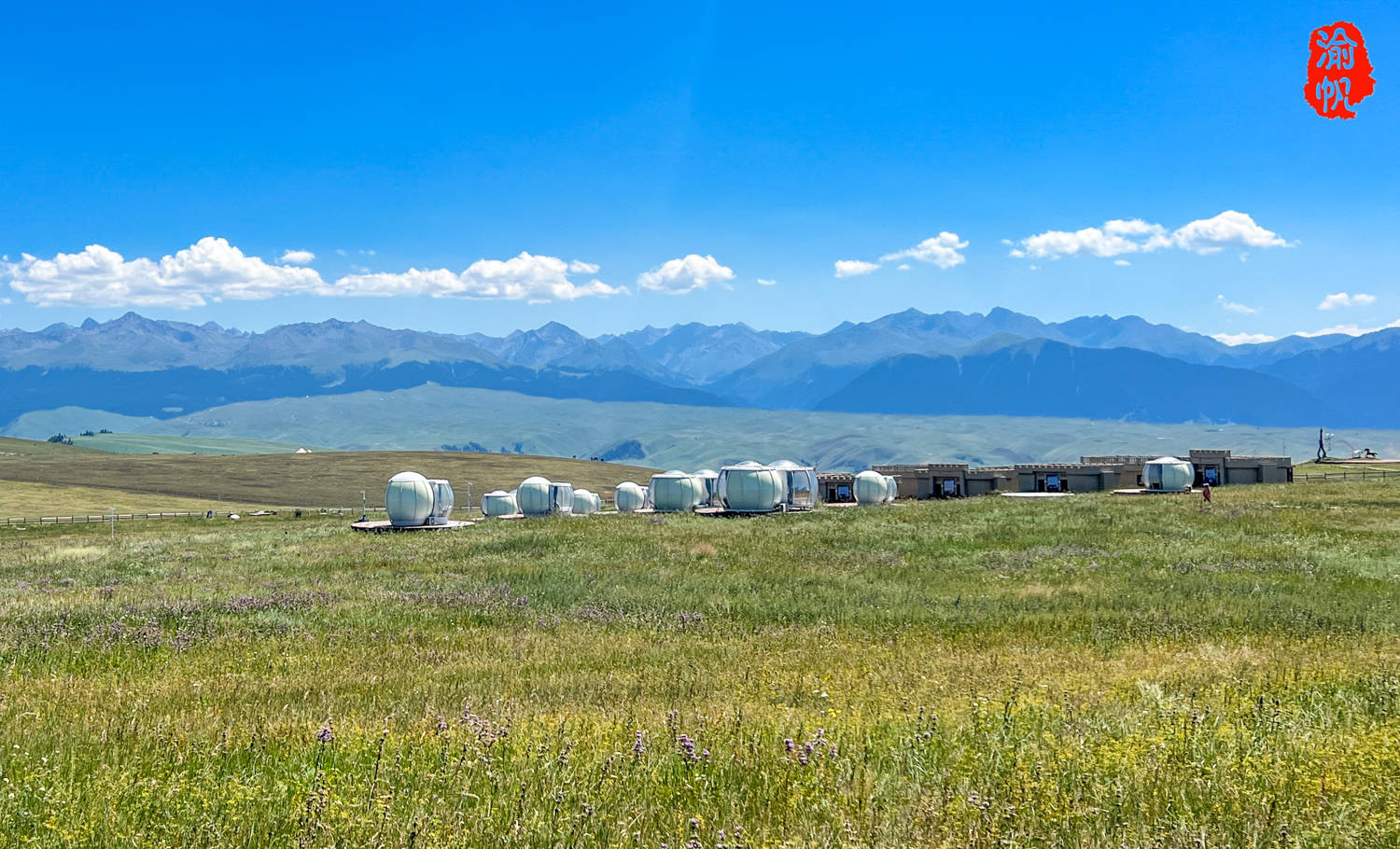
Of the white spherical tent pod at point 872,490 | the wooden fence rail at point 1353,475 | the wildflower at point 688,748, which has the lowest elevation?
the wooden fence rail at point 1353,475

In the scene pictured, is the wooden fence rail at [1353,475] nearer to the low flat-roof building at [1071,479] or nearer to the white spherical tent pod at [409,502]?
A: the low flat-roof building at [1071,479]

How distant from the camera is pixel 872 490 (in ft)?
270

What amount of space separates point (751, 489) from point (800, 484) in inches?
350

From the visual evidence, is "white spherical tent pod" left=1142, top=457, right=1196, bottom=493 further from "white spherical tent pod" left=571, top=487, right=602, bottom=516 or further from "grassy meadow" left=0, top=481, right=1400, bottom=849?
"white spherical tent pod" left=571, top=487, right=602, bottom=516

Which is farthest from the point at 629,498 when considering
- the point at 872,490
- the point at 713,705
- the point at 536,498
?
the point at 713,705

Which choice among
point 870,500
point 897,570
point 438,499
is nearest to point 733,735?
point 897,570

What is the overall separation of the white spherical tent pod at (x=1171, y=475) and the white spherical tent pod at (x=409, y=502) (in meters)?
61.4

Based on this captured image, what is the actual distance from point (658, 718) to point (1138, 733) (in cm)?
542

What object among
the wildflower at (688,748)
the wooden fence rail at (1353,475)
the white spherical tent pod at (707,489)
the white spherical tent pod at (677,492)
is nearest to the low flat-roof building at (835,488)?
the white spherical tent pod at (707,489)

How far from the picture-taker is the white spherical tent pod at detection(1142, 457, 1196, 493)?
260ft

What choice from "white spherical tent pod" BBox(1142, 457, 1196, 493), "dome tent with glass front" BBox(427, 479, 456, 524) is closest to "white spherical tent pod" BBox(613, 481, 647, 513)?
"dome tent with glass front" BBox(427, 479, 456, 524)

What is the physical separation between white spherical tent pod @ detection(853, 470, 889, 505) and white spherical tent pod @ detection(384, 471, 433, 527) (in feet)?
125

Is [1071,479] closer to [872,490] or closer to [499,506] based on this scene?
[872,490]

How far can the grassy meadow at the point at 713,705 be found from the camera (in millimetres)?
7012
